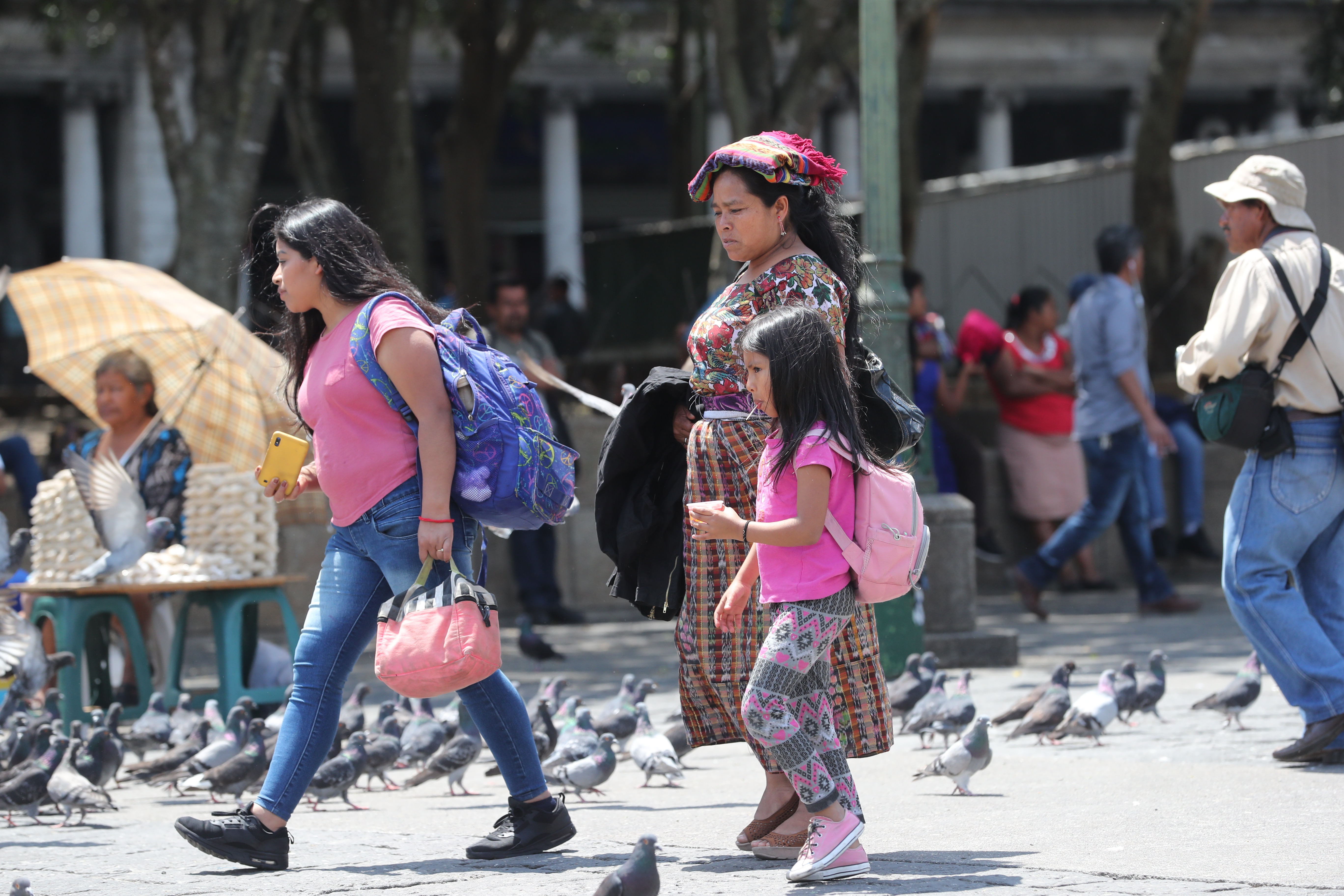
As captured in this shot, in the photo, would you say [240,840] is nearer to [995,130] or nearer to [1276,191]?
[1276,191]

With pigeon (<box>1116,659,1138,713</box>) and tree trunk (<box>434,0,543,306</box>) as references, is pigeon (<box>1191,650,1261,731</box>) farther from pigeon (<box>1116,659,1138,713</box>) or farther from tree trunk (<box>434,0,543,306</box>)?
tree trunk (<box>434,0,543,306</box>)

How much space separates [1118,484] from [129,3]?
1392cm

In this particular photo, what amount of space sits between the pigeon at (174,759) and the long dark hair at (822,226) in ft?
10.5

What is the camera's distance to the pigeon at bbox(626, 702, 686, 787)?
21.6 feet

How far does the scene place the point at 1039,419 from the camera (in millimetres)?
13047

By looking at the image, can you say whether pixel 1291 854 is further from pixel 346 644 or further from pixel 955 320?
pixel 955 320

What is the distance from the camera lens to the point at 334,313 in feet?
17.2

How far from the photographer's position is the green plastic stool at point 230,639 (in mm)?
8148

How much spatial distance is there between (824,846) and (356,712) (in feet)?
11.5

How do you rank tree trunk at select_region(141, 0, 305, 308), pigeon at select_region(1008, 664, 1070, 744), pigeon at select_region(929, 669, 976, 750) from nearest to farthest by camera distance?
pigeon at select_region(929, 669, 976, 750)
pigeon at select_region(1008, 664, 1070, 744)
tree trunk at select_region(141, 0, 305, 308)

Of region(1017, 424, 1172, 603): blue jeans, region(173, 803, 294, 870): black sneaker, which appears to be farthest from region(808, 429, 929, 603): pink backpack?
region(1017, 424, 1172, 603): blue jeans

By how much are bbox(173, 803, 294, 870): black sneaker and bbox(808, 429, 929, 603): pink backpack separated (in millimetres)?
1773

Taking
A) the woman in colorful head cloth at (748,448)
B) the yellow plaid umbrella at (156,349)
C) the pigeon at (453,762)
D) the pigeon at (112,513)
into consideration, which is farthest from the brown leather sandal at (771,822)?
the yellow plaid umbrella at (156,349)

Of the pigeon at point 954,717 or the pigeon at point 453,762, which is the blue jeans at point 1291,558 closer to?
the pigeon at point 954,717
